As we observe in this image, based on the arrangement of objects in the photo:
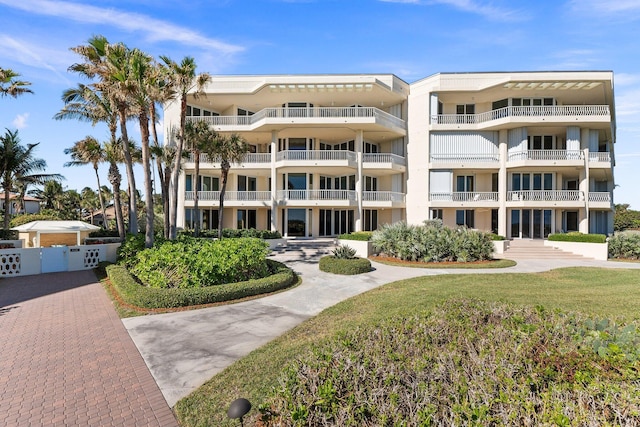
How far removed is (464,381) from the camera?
3559 mm

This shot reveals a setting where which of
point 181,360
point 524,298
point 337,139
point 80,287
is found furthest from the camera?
point 337,139

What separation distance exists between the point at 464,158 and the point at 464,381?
26.1 m

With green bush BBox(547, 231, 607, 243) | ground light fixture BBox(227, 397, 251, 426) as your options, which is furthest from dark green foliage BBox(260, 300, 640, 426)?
green bush BBox(547, 231, 607, 243)

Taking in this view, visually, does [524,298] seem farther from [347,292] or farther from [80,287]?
[80,287]

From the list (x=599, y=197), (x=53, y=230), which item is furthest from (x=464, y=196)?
(x=53, y=230)

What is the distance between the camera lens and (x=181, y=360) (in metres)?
6.10

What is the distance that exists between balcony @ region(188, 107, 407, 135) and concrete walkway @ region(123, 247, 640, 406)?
14.9 m

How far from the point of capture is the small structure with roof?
19922mm

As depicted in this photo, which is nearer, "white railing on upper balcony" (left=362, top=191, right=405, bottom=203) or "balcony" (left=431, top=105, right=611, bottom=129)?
"balcony" (left=431, top=105, right=611, bottom=129)

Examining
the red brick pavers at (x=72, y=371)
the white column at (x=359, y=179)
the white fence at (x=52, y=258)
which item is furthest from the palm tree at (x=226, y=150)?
the red brick pavers at (x=72, y=371)

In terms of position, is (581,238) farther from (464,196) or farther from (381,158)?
(381,158)

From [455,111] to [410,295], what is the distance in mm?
22673

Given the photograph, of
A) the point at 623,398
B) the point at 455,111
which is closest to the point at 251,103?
the point at 455,111

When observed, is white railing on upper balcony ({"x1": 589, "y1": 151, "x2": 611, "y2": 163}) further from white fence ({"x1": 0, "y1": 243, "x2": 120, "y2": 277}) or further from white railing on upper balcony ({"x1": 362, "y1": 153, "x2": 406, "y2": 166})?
white fence ({"x1": 0, "y1": 243, "x2": 120, "y2": 277})
